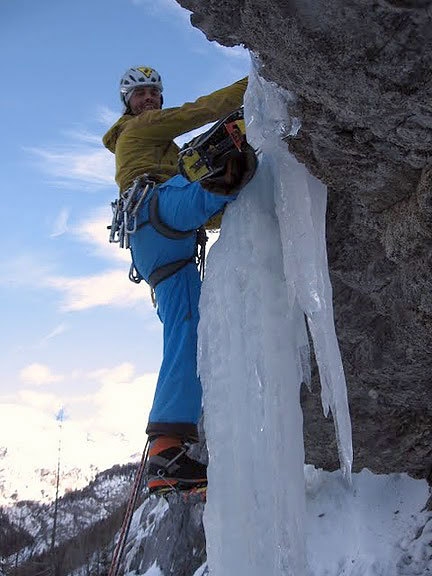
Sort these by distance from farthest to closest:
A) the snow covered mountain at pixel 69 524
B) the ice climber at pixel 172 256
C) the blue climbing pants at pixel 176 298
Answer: the snow covered mountain at pixel 69 524
the ice climber at pixel 172 256
the blue climbing pants at pixel 176 298

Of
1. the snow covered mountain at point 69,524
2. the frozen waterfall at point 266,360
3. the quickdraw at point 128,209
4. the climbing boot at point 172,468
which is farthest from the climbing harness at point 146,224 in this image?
the snow covered mountain at point 69,524

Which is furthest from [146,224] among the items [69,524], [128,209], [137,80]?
[69,524]

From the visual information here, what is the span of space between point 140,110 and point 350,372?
216 centimetres

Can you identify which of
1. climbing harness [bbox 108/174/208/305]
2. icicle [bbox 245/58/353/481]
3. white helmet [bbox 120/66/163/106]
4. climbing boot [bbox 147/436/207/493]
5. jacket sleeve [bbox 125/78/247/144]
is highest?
white helmet [bbox 120/66/163/106]

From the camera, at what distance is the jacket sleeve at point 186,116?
2982mm

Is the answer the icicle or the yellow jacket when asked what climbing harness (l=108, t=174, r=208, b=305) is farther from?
the icicle

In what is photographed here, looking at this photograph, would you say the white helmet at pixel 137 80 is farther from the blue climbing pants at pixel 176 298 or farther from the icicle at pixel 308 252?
the icicle at pixel 308 252

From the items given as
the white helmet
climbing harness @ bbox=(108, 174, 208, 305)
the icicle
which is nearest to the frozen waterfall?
the icicle

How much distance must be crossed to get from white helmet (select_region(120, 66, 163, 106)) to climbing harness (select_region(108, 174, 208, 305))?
100cm

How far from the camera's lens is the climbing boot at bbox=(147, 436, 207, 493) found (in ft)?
9.56

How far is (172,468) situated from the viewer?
115 inches

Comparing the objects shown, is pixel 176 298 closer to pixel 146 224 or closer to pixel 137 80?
pixel 146 224

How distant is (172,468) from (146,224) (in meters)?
1.23

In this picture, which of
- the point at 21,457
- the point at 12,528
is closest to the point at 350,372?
the point at 12,528
